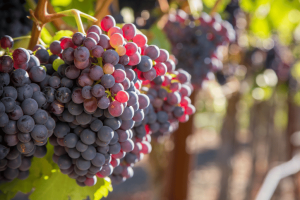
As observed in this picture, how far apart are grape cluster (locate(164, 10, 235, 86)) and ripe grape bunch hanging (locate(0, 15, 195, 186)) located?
686 mm

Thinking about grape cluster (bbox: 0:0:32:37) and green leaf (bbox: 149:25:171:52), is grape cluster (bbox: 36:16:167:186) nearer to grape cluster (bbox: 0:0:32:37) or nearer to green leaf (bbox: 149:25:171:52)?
grape cluster (bbox: 0:0:32:37)

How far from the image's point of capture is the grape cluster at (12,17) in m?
0.87

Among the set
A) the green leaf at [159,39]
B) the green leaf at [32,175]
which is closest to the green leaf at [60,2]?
the green leaf at [159,39]

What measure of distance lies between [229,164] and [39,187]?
101 inches

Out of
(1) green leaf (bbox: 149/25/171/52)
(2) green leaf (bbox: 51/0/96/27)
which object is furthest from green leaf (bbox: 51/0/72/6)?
(1) green leaf (bbox: 149/25/171/52)

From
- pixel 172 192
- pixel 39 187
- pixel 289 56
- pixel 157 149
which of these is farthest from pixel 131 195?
pixel 39 187

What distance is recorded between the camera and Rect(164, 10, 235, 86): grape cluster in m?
1.27

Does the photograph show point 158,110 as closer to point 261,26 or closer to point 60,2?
point 60,2

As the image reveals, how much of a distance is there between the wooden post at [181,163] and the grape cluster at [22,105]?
156 centimetres

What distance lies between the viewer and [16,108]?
51cm

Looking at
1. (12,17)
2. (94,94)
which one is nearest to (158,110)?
(94,94)

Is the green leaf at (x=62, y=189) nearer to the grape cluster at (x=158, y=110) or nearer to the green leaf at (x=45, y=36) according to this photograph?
the grape cluster at (x=158, y=110)

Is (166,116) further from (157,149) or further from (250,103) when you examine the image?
(250,103)

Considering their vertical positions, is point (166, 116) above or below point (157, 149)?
above
